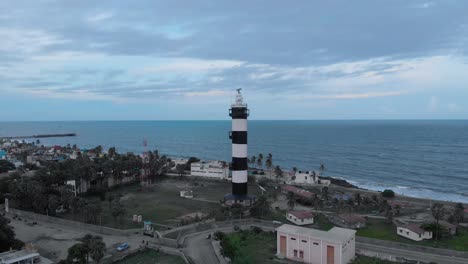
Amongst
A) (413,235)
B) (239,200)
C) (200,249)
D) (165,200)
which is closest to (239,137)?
(239,200)

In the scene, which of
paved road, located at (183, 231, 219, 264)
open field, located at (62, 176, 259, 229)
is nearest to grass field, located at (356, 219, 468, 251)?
paved road, located at (183, 231, 219, 264)

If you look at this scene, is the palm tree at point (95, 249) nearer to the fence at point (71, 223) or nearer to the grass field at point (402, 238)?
the fence at point (71, 223)

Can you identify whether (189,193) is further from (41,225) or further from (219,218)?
(41,225)

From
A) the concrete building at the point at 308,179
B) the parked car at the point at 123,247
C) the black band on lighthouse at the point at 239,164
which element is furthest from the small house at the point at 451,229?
the parked car at the point at 123,247

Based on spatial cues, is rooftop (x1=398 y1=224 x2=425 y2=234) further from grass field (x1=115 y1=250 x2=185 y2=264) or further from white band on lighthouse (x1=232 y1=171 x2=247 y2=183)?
grass field (x1=115 y1=250 x2=185 y2=264)

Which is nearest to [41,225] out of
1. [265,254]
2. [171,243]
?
[171,243]
